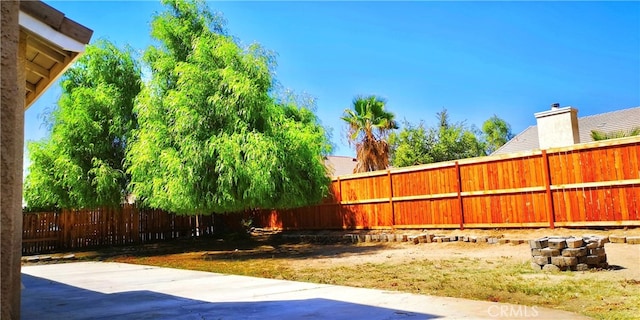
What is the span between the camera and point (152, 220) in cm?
1975

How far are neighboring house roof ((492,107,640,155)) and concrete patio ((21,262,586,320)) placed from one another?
18967 millimetres

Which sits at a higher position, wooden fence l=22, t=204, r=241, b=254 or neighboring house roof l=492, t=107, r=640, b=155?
neighboring house roof l=492, t=107, r=640, b=155

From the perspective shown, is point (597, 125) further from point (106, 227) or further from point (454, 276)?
point (106, 227)

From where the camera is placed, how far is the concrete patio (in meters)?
4.64

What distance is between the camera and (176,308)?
5391 mm

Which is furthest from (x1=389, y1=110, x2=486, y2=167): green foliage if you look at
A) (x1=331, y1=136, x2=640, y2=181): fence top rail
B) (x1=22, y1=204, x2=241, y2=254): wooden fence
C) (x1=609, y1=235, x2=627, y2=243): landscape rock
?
(x1=609, y1=235, x2=627, y2=243): landscape rock

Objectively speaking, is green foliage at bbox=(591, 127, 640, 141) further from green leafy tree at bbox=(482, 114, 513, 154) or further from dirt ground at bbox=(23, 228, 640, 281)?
green leafy tree at bbox=(482, 114, 513, 154)

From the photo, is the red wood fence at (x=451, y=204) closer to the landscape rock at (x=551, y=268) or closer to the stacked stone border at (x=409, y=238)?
the stacked stone border at (x=409, y=238)

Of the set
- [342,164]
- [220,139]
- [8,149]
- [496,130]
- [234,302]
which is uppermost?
[496,130]

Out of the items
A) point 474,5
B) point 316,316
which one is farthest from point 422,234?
point 316,316

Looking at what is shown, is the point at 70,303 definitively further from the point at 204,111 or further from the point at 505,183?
the point at 505,183

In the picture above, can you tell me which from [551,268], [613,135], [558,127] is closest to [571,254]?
[551,268]

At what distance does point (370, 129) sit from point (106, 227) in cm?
1340

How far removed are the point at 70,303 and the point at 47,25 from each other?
12.8ft
